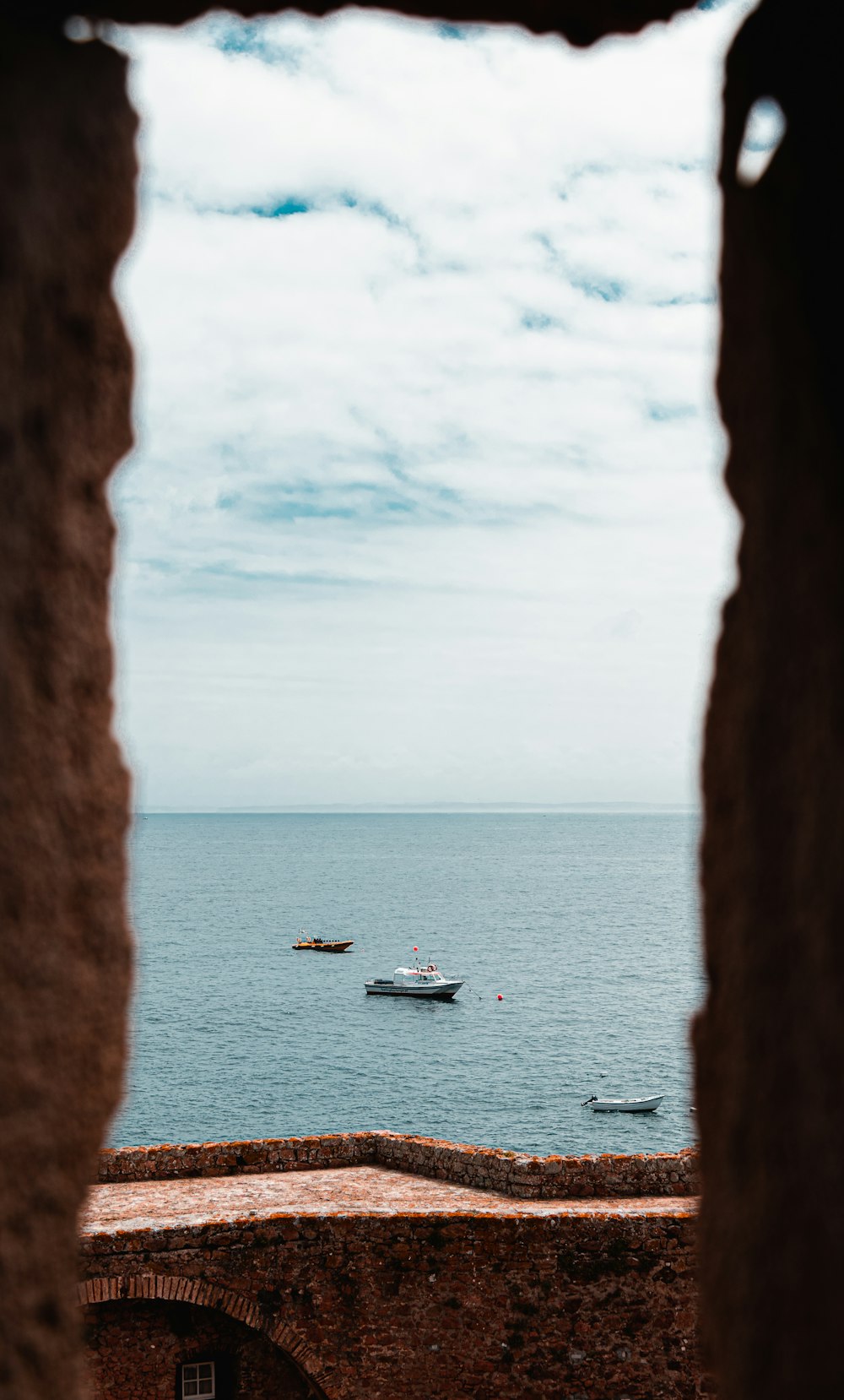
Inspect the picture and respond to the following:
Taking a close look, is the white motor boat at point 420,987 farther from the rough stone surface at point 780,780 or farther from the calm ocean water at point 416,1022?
the rough stone surface at point 780,780

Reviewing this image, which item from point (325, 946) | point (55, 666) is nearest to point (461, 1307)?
point (55, 666)

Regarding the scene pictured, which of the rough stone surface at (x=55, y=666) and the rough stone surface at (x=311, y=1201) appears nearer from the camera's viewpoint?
the rough stone surface at (x=55, y=666)

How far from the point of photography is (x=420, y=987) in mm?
66500

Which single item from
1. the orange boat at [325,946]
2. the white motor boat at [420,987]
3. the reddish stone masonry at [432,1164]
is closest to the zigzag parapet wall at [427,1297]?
the reddish stone masonry at [432,1164]

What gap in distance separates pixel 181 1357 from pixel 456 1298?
127 inches

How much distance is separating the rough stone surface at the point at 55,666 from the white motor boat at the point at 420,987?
64.2 metres

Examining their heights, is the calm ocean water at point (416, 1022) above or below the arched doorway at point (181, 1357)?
below

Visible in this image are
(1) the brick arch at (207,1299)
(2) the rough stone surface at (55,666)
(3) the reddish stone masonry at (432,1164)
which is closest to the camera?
(2) the rough stone surface at (55,666)

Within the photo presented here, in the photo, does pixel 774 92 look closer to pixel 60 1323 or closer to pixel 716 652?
pixel 716 652

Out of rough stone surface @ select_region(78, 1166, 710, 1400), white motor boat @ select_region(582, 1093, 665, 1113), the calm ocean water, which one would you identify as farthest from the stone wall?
white motor boat @ select_region(582, 1093, 665, 1113)

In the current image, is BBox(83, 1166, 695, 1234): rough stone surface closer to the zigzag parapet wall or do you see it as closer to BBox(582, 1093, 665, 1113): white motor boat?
the zigzag parapet wall

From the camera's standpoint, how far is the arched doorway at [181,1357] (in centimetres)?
1259

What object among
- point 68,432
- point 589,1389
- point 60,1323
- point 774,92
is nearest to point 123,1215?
point 589,1389

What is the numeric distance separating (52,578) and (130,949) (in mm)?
889
